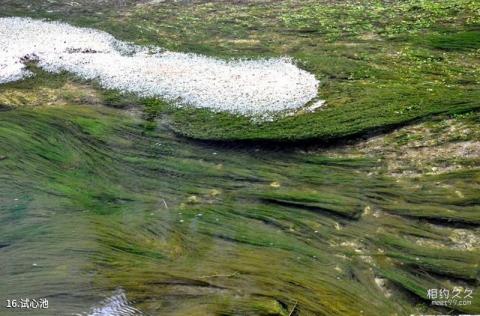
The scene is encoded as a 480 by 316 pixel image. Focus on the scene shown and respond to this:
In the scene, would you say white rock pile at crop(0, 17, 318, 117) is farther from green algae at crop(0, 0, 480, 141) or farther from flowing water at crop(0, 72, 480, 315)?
flowing water at crop(0, 72, 480, 315)

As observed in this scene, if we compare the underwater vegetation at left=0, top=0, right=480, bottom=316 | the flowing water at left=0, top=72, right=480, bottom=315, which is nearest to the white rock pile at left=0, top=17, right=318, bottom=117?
the underwater vegetation at left=0, top=0, right=480, bottom=316

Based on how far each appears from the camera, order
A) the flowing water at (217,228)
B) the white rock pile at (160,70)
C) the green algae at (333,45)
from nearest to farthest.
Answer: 1. the flowing water at (217,228)
2. the green algae at (333,45)
3. the white rock pile at (160,70)

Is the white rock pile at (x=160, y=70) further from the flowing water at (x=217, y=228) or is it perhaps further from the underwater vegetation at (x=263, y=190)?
the flowing water at (x=217, y=228)

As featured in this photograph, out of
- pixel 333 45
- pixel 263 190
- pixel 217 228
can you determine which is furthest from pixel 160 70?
pixel 217 228

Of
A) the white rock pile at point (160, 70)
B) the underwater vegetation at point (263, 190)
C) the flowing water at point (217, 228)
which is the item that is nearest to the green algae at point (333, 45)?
the underwater vegetation at point (263, 190)

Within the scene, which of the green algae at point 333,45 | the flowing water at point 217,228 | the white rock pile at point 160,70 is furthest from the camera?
the white rock pile at point 160,70

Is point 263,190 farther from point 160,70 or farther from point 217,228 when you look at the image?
point 160,70
